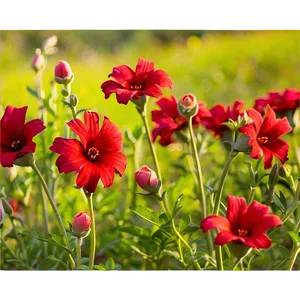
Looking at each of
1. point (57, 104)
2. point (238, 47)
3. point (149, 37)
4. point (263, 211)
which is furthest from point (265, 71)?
point (263, 211)

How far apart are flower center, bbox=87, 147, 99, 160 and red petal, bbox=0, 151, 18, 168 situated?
10 cm

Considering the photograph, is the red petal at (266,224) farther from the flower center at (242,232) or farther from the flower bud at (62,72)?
the flower bud at (62,72)

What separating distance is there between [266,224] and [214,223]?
0.07 m

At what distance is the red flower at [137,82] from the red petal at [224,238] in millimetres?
254

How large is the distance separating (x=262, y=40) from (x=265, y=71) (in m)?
0.74

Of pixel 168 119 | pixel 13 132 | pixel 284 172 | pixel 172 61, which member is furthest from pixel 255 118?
pixel 172 61

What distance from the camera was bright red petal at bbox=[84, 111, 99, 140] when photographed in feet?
2.76

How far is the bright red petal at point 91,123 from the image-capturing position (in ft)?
2.76

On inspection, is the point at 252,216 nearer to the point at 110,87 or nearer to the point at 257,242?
the point at 257,242

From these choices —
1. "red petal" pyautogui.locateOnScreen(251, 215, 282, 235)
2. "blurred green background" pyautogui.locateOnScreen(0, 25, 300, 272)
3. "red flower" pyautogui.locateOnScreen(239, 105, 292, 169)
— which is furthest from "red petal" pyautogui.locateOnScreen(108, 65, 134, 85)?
"blurred green background" pyautogui.locateOnScreen(0, 25, 300, 272)

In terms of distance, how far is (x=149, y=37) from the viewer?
194 inches

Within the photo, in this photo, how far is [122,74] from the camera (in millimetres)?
939

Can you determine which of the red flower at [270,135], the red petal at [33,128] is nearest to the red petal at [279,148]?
the red flower at [270,135]
